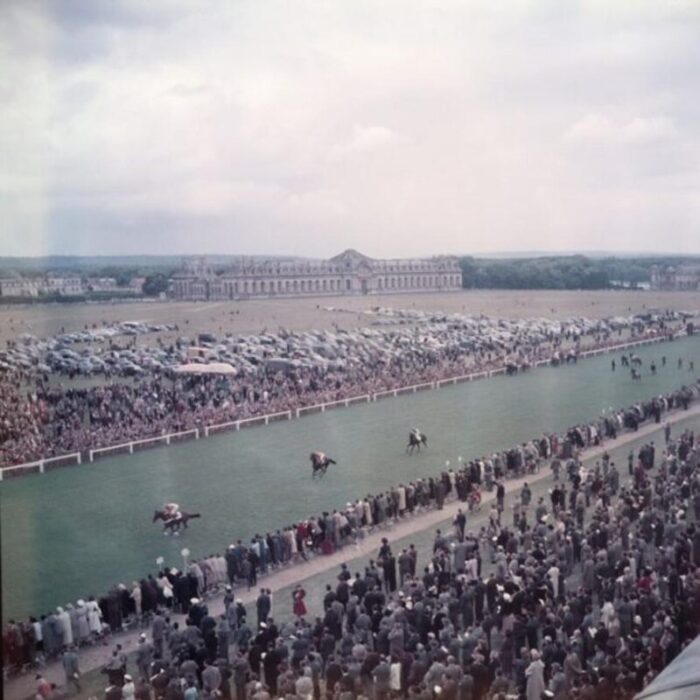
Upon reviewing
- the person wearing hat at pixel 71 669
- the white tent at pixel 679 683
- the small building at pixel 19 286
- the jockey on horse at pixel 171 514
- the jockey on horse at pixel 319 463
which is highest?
the small building at pixel 19 286

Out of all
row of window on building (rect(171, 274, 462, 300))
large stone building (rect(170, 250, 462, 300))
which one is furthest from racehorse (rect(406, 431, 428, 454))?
row of window on building (rect(171, 274, 462, 300))

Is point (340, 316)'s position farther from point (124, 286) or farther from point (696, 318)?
point (696, 318)

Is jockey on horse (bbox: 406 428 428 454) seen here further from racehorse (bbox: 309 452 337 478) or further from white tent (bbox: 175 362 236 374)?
white tent (bbox: 175 362 236 374)

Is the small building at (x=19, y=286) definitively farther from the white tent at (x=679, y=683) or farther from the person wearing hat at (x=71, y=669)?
the white tent at (x=679, y=683)

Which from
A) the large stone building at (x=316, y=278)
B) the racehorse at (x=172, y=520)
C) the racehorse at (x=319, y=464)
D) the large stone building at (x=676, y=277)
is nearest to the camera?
the racehorse at (x=172, y=520)

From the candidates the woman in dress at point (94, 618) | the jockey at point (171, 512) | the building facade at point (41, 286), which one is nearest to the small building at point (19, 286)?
the building facade at point (41, 286)

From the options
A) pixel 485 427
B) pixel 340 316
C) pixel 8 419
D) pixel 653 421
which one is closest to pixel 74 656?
pixel 8 419

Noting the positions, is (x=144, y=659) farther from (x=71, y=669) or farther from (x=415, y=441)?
(x=415, y=441)
